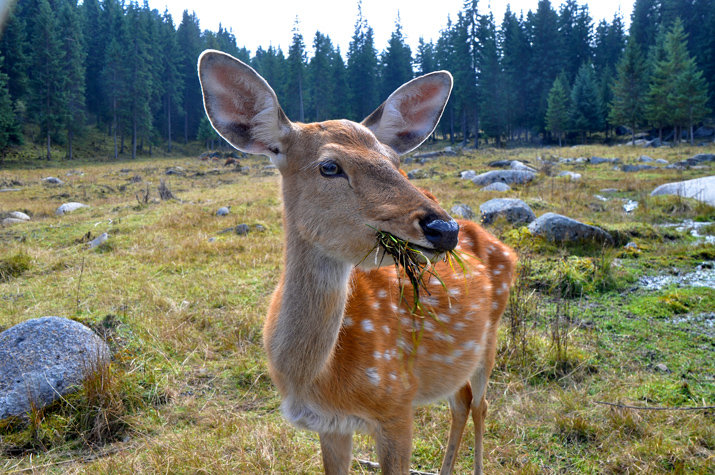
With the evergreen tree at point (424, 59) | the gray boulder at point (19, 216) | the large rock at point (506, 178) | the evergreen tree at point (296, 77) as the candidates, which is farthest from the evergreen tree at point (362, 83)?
the gray boulder at point (19, 216)

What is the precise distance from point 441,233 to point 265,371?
3.18 meters

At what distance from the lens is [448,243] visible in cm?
167

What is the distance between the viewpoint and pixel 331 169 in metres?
2.22

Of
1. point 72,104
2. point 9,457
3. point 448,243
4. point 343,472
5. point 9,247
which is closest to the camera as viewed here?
point 448,243

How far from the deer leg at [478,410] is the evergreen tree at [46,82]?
4284 centimetres

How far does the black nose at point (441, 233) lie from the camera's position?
1.67 m

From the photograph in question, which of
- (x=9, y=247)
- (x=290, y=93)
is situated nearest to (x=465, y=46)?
(x=290, y=93)

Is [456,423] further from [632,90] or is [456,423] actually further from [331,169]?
[632,90]

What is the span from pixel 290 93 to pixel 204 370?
52219mm

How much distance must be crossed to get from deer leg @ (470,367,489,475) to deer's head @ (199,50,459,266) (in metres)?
1.88

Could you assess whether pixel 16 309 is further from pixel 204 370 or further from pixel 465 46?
pixel 465 46

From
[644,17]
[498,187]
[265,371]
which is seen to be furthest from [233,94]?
[644,17]

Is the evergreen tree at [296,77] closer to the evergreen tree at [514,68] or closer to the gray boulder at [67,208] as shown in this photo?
the evergreen tree at [514,68]

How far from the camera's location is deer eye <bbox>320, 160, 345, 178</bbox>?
2209mm
